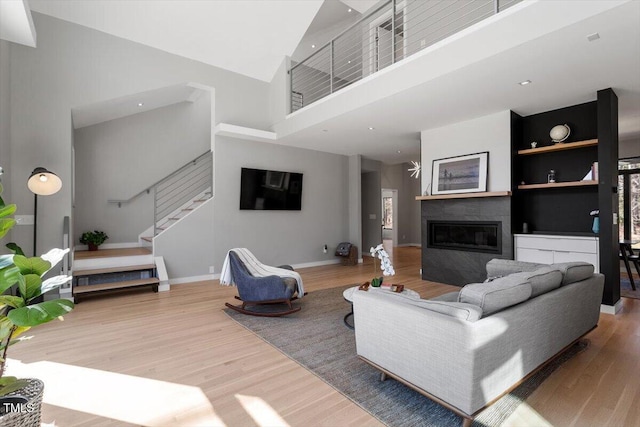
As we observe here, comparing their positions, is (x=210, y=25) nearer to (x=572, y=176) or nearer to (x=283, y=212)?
(x=283, y=212)

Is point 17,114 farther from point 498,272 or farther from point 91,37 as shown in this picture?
point 498,272

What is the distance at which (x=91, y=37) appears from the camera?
187 inches

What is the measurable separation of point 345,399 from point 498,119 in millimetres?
4522

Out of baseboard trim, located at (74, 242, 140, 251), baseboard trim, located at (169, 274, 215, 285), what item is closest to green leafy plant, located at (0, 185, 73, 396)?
baseboard trim, located at (169, 274, 215, 285)

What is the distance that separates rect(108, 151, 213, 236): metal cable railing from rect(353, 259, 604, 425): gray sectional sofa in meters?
5.38

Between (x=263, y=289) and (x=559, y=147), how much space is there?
4380mm

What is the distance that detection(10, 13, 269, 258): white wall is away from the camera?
13.8ft

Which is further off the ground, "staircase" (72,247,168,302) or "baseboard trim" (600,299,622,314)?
"staircase" (72,247,168,302)

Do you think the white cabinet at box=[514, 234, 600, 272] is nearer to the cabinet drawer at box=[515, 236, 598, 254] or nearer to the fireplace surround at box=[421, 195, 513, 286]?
the cabinet drawer at box=[515, 236, 598, 254]

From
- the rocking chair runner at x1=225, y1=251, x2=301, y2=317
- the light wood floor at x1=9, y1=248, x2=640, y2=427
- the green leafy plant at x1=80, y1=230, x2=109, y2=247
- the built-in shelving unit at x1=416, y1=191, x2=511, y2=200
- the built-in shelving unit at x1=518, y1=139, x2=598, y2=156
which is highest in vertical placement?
the built-in shelving unit at x1=518, y1=139, x2=598, y2=156

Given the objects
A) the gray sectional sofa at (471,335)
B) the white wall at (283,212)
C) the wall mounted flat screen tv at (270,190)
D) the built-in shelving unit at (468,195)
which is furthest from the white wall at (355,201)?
the gray sectional sofa at (471,335)

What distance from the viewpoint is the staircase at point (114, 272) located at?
4.59m

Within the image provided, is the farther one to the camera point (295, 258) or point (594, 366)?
point (295, 258)

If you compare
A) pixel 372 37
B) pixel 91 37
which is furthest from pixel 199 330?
pixel 372 37
